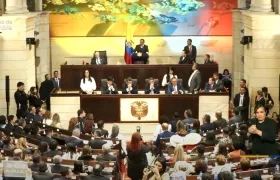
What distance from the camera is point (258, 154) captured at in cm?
1508

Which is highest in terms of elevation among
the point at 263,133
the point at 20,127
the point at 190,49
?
the point at 190,49

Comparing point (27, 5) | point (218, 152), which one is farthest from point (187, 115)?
point (27, 5)

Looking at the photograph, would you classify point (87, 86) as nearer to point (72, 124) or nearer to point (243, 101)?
point (243, 101)

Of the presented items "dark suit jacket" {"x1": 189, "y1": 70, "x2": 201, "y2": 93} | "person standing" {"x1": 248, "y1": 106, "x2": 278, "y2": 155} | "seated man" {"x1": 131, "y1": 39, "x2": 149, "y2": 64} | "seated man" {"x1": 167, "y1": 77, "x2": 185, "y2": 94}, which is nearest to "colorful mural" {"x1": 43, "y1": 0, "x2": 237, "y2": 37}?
"seated man" {"x1": 131, "y1": 39, "x2": 149, "y2": 64}

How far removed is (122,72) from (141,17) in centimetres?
429

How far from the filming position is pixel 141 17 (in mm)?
31016

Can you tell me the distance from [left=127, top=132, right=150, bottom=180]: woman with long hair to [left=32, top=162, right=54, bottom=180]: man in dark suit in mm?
2832

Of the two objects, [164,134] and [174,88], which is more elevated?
[174,88]

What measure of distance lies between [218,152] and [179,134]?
199cm

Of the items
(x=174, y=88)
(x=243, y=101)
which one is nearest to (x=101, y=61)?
(x=174, y=88)

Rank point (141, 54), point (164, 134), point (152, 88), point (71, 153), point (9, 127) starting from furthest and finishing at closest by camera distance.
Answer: point (141, 54), point (152, 88), point (9, 127), point (164, 134), point (71, 153)

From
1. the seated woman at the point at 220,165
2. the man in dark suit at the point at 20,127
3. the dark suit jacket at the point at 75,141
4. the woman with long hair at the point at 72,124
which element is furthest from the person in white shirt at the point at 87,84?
the seated woman at the point at 220,165

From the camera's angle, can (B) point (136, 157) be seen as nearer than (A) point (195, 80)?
Yes

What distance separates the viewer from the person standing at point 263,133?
1456 cm
